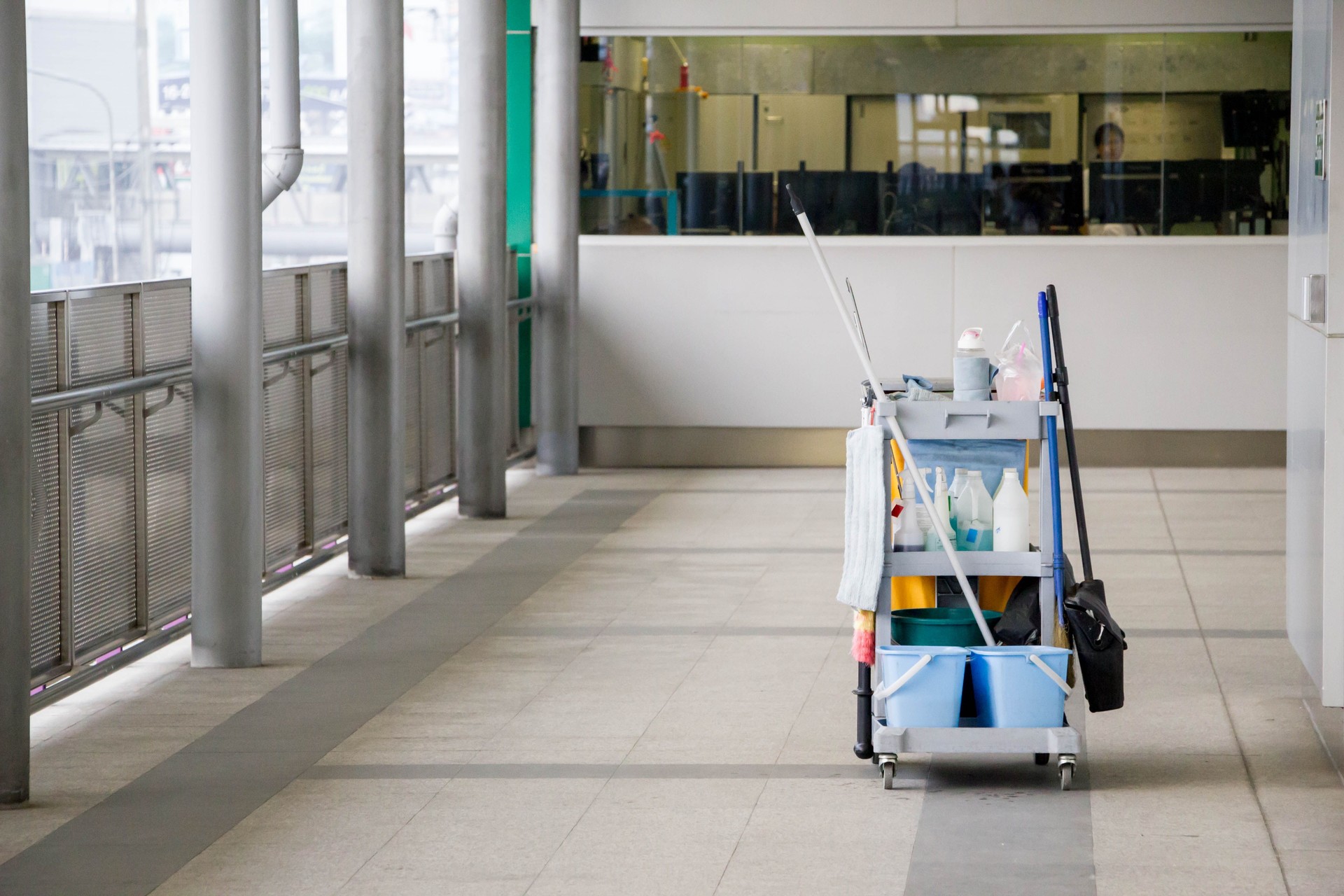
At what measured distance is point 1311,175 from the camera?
5641 millimetres

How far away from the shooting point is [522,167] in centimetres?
1317

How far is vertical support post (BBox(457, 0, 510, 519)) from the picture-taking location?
9953mm

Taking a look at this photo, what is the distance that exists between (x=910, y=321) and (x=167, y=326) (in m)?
7.17

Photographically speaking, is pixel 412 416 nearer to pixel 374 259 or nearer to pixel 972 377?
pixel 374 259

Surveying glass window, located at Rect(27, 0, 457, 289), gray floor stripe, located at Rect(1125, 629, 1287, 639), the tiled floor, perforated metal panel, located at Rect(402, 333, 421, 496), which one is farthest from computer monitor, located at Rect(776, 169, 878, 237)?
glass window, located at Rect(27, 0, 457, 289)

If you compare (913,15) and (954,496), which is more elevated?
(913,15)

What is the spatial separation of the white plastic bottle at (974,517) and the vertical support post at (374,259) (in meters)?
3.78

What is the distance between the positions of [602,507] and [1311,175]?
5876mm

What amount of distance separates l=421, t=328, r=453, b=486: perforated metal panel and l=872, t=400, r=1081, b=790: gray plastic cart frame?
570 centimetres

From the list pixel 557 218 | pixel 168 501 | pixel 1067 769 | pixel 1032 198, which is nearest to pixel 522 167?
pixel 557 218

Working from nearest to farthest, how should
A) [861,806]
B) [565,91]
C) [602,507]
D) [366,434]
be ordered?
[861,806]
[366,434]
[602,507]
[565,91]

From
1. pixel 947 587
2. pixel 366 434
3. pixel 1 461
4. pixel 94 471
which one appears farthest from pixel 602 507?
pixel 1 461

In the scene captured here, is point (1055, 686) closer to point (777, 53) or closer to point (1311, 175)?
point (1311, 175)

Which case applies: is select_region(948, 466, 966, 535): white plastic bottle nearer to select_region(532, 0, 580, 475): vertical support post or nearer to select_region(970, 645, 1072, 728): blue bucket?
select_region(970, 645, 1072, 728): blue bucket
